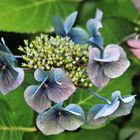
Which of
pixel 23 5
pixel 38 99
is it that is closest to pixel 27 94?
pixel 38 99

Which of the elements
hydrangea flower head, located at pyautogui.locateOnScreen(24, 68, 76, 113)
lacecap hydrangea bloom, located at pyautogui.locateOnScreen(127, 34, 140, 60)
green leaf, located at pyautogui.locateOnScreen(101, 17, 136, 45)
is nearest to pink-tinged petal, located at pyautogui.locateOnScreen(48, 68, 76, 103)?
hydrangea flower head, located at pyautogui.locateOnScreen(24, 68, 76, 113)

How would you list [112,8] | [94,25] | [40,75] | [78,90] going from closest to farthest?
[40,75]
[94,25]
[78,90]
[112,8]

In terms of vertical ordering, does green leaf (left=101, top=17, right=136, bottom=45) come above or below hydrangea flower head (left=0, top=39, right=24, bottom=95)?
below

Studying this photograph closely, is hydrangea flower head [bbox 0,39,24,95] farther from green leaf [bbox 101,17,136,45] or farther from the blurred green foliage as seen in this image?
green leaf [bbox 101,17,136,45]

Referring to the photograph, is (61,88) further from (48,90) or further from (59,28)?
(59,28)

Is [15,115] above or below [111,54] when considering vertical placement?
below

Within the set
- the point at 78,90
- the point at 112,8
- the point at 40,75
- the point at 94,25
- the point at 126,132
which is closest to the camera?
the point at 40,75

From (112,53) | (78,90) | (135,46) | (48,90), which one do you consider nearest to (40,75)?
(48,90)

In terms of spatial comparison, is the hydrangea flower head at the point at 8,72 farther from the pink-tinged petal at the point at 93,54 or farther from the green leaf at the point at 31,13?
the green leaf at the point at 31,13
